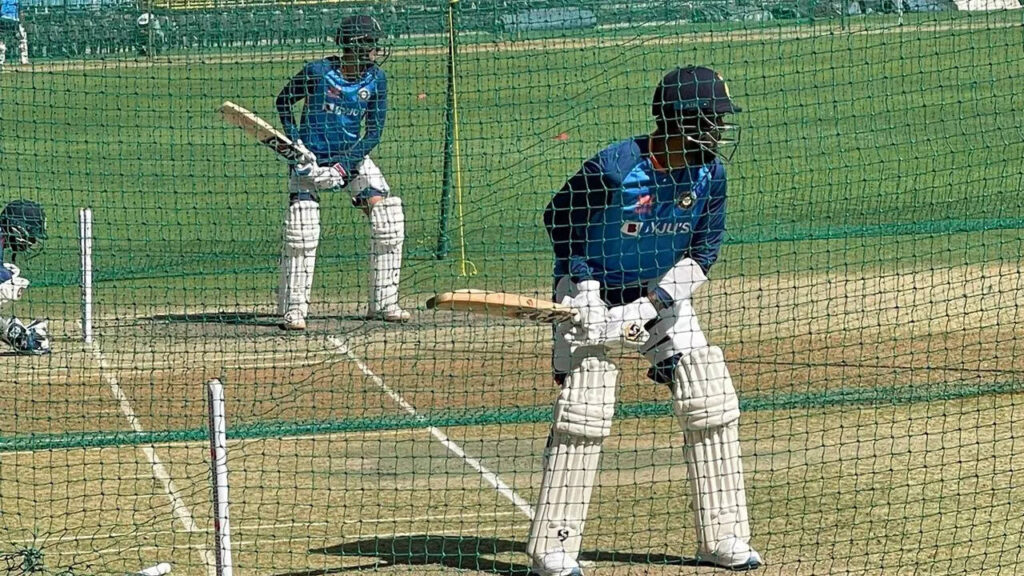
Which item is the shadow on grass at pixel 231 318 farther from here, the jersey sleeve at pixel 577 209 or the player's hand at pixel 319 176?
the jersey sleeve at pixel 577 209

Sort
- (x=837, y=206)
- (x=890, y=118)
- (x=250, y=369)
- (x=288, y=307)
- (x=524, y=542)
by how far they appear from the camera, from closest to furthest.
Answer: (x=524, y=542), (x=250, y=369), (x=288, y=307), (x=837, y=206), (x=890, y=118)

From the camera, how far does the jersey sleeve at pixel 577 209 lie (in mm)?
6566

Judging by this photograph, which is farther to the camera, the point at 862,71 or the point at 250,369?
the point at 862,71

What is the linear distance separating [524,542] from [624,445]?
1.80 metres

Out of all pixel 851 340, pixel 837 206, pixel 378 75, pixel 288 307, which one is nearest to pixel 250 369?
pixel 288 307

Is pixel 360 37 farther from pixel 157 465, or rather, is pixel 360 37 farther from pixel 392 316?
pixel 157 465

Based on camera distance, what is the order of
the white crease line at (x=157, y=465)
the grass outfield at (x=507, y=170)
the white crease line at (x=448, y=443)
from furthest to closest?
the grass outfield at (x=507, y=170) < the white crease line at (x=448, y=443) < the white crease line at (x=157, y=465)

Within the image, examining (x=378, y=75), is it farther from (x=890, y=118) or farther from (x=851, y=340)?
(x=890, y=118)

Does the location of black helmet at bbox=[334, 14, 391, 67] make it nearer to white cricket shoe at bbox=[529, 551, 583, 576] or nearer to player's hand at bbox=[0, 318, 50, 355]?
player's hand at bbox=[0, 318, 50, 355]

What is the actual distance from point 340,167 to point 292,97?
2.11 ft

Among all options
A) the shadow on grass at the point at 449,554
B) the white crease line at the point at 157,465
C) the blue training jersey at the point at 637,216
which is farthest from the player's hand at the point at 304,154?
the blue training jersey at the point at 637,216

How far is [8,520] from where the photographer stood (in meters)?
7.65

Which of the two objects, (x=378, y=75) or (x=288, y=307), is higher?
(x=378, y=75)

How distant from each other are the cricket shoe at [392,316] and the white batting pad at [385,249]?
0.05ft
